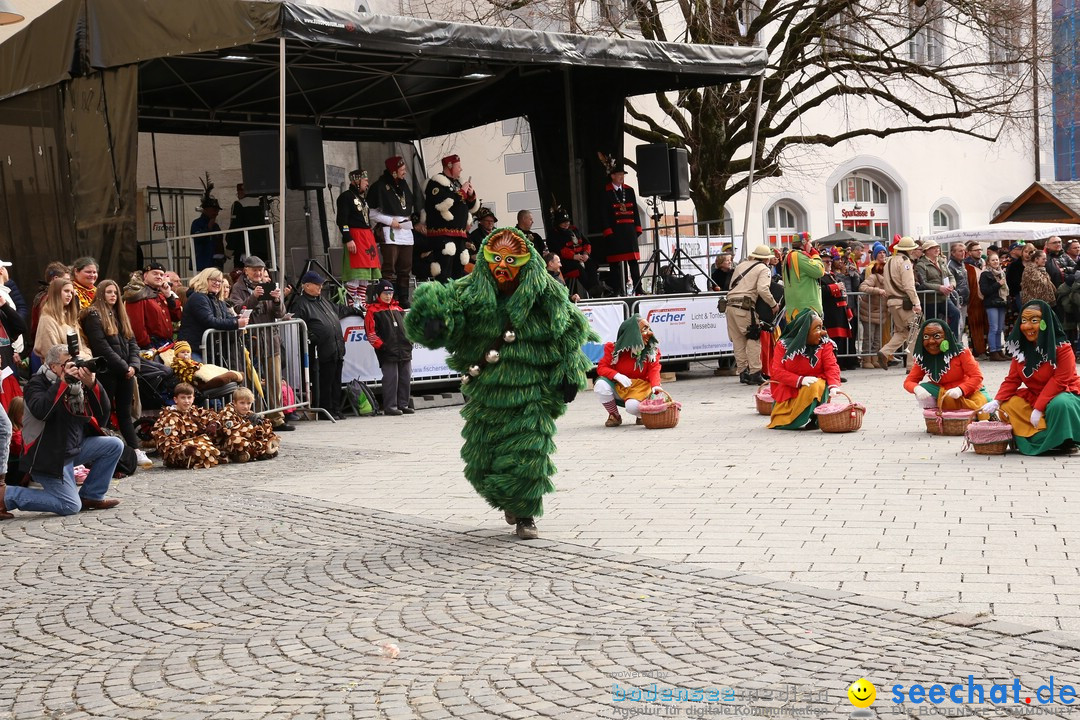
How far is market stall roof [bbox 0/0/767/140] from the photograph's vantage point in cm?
1419

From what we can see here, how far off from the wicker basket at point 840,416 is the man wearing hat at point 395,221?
24.0 ft

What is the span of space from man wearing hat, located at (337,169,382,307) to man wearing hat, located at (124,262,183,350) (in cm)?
466

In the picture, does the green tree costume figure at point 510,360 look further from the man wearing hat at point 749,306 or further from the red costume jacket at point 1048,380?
the man wearing hat at point 749,306

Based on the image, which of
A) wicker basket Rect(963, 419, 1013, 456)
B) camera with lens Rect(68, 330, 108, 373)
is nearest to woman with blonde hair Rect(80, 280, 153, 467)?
camera with lens Rect(68, 330, 108, 373)

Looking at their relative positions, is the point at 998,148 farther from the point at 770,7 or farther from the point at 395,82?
the point at 395,82

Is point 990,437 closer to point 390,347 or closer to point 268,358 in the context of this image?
point 390,347

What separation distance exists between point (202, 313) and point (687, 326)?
8.50 meters

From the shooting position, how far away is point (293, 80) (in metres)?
19.8

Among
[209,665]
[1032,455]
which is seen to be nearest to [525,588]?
[209,665]

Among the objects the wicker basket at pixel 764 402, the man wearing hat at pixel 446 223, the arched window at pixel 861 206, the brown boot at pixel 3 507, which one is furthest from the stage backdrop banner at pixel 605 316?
the arched window at pixel 861 206

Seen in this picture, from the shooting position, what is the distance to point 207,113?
67.0 feet

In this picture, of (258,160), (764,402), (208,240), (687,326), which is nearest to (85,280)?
(258,160)

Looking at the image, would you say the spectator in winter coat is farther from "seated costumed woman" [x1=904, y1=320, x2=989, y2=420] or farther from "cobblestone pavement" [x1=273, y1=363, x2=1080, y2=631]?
"seated costumed woman" [x1=904, y1=320, x2=989, y2=420]

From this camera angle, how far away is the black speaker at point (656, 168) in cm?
2034
